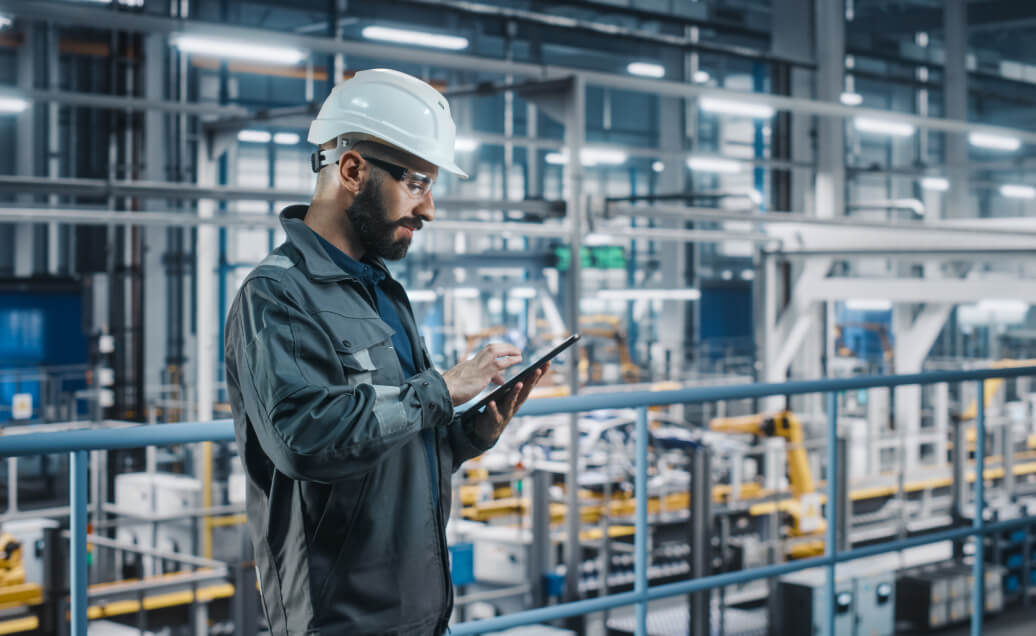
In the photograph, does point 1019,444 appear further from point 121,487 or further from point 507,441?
point 121,487

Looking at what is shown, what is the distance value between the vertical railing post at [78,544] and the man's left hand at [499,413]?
Result: 657mm

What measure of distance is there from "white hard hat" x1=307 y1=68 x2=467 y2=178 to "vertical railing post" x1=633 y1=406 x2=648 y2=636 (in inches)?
42.8

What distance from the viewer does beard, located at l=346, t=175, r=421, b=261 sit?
61.6 inches

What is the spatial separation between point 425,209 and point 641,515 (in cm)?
123

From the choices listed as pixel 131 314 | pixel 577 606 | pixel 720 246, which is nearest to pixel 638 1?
pixel 720 246

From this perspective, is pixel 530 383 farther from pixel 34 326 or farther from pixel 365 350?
pixel 34 326

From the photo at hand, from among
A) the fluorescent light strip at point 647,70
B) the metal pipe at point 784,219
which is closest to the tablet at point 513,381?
the metal pipe at point 784,219

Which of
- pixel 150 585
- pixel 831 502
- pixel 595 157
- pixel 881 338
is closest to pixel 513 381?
pixel 831 502

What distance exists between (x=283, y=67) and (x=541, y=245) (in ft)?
23.6

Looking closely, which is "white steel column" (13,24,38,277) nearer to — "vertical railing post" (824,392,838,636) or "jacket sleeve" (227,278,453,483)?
"vertical railing post" (824,392,838,636)

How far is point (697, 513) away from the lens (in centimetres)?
790

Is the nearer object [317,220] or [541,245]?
[317,220]

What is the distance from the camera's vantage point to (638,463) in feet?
8.30

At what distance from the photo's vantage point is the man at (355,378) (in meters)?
1.45
